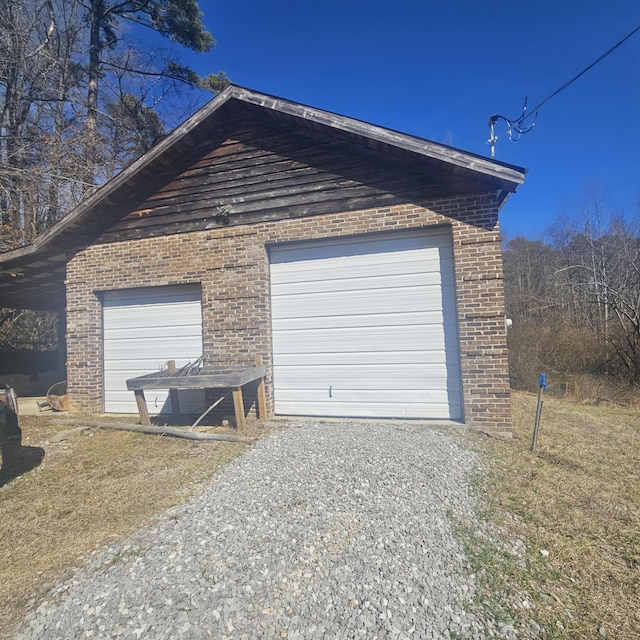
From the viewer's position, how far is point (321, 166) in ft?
22.3

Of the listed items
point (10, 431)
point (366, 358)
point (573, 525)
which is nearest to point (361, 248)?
point (366, 358)

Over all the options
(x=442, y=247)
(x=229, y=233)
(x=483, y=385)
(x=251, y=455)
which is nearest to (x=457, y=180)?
(x=442, y=247)

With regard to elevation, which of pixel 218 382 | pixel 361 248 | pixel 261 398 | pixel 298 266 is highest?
pixel 361 248

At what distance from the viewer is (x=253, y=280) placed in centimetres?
700

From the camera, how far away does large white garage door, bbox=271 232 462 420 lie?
6.41m

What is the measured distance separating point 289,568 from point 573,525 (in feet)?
7.79

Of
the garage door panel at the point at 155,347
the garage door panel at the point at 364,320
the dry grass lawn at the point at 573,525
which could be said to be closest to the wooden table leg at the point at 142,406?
the garage door panel at the point at 155,347

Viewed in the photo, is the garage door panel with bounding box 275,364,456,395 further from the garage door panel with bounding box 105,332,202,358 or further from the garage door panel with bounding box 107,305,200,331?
the garage door panel with bounding box 107,305,200,331

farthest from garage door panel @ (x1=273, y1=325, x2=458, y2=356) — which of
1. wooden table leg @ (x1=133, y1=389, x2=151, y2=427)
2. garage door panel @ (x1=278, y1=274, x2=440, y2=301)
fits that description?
wooden table leg @ (x1=133, y1=389, x2=151, y2=427)

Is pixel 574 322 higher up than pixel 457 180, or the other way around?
pixel 457 180

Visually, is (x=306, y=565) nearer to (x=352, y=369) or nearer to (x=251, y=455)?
(x=251, y=455)

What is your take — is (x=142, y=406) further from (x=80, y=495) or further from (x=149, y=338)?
(x=80, y=495)

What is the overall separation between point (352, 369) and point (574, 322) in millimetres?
11451

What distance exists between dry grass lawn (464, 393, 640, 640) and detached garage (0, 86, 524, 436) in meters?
1.20
